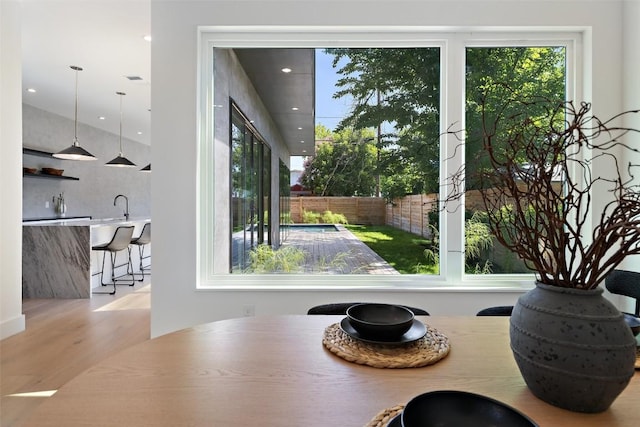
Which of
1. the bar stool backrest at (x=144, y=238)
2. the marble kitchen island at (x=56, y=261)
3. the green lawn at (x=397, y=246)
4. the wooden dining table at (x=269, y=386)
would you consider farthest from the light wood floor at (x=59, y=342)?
the green lawn at (x=397, y=246)

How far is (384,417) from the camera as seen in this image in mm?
769

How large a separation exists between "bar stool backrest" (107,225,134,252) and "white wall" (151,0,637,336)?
2554 millimetres

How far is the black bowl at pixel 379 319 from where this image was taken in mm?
1146

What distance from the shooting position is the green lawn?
294 centimetres

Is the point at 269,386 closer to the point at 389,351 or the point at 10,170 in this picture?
the point at 389,351

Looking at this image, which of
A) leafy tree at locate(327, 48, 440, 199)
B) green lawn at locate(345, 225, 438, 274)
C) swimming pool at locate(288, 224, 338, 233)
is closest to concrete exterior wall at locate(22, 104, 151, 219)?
swimming pool at locate(288, 224, 338, 233)

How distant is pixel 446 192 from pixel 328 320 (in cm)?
180

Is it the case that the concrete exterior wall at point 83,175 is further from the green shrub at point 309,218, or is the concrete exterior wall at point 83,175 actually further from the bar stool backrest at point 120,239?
the green shrub at point 309,218

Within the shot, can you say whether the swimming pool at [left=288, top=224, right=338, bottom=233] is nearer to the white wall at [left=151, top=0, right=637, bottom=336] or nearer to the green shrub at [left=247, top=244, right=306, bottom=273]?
the green shrub at [left=247, top=244, right=306, bottom=273]

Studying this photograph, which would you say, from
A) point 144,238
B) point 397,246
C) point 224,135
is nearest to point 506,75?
point 397,246

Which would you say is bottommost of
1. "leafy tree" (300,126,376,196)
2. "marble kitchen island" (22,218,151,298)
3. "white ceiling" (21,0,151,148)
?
"marble kitchen island" (22,218,151,298)

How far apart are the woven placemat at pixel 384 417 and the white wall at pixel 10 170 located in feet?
12.2

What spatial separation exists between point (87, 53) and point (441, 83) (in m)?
3.80

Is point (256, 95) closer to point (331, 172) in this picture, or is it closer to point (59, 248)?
point (331, 172)
